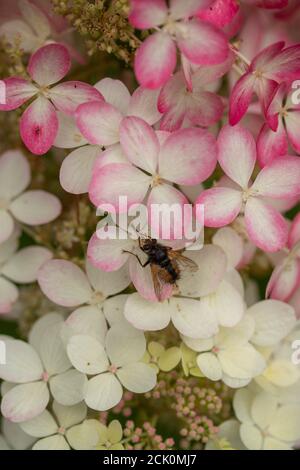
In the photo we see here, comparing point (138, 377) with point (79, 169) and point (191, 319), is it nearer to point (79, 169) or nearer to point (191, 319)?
point (191, 319)

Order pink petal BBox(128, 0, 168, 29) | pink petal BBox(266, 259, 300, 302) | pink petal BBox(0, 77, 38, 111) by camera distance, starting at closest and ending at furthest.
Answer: pink petal BBox(128, 0, 168, 29) < pink petal BBox(0, 77, 38, 111) < pink petal BBox(266, 259, 300, 302)

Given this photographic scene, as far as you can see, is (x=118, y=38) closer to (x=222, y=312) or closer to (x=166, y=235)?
(x=166, y=235)

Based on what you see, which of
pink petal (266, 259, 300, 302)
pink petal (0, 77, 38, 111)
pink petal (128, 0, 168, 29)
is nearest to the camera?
pink petal (128, 0, 168, 29)

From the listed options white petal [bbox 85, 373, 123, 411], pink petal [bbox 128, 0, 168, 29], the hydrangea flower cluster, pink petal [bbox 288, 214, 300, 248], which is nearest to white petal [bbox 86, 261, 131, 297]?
the hydrangea flower cluster

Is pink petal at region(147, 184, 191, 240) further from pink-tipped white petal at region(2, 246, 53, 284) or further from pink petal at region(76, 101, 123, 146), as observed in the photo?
pink-tipped white petal at region(2, 246, 53, 284)

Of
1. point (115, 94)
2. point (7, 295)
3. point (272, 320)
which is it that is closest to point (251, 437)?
point (272, 320)

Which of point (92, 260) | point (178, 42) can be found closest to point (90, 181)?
point (92, 260)

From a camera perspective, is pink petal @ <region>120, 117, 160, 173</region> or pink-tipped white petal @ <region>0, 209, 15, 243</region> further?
pink-tipped white petal @ <region>0, 209, 15, 243</region>
